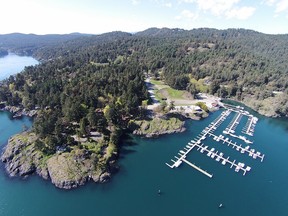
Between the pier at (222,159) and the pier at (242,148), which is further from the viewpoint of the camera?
the pier at (242,148)

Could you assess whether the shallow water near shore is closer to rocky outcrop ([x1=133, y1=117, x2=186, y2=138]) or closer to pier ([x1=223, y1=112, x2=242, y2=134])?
rocky outcrop ([x1=133, y1=117, x2=186, y2=138])

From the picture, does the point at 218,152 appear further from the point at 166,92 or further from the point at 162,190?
the point at 166,92

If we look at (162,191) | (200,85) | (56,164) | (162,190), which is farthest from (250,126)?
(56,164)

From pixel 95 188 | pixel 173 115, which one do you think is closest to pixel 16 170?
pixel 95 188

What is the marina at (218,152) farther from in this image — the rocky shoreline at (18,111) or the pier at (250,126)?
the rocky shoreline at (18,111)

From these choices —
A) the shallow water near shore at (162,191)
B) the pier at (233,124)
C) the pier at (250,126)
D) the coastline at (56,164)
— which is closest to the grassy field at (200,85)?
the pier at (233,124)

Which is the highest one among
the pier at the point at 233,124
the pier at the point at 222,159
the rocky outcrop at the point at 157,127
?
the rocky outcrop at the point at 157,127

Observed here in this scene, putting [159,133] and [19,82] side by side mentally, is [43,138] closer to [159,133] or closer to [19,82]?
[159,133]

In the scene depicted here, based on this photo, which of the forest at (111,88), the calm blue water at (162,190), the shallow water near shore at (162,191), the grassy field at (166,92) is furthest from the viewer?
the grassy field at (166,92)

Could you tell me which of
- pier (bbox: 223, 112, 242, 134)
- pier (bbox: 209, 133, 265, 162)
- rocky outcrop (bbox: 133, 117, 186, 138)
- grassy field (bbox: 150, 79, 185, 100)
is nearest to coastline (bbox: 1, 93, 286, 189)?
rocky outcrop (bbox: 133, 117, 186, 138)
